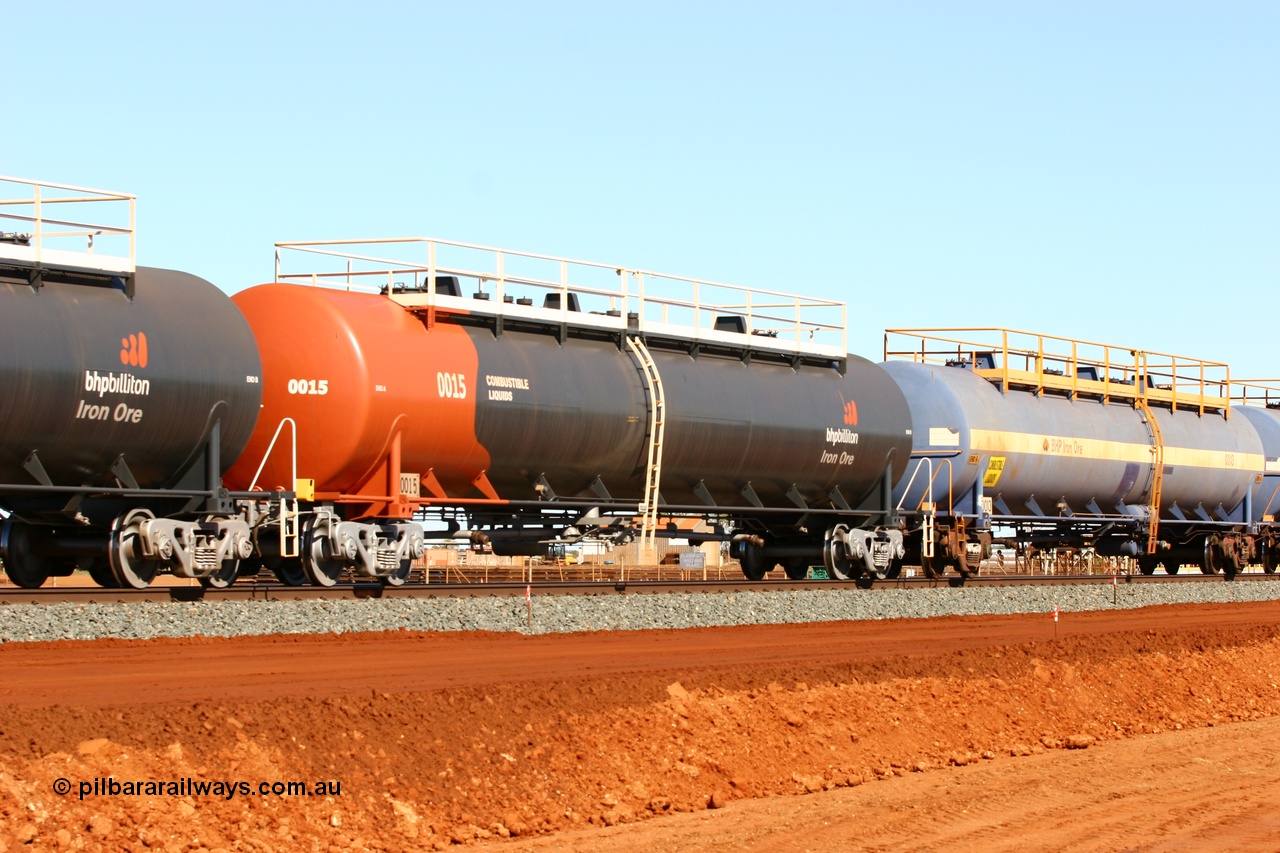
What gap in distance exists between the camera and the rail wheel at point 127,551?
2055 cm

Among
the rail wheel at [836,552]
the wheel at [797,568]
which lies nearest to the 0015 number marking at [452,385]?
the rail wheel at [836,552]

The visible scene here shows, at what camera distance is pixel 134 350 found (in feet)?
65.8

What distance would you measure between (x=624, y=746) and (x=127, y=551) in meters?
9.52

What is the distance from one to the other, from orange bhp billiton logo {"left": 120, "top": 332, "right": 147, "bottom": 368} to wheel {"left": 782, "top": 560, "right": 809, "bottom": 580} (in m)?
15.9

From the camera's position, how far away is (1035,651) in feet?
67.2

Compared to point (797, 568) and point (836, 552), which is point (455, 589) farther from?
point (797, 568)

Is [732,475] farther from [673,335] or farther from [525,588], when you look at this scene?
[525,588]

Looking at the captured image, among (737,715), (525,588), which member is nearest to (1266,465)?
(525,588)

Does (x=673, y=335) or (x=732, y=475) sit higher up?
(x=673, y=335)

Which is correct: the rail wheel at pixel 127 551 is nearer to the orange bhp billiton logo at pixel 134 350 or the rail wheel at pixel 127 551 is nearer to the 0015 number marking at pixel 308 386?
the orange bhp billiton logo at pixel 134 350

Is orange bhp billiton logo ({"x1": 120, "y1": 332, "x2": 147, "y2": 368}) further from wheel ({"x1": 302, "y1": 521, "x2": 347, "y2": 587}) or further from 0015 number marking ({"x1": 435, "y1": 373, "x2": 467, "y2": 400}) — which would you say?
0015 number marking ({"x1": 435, "y1": 373, "x2": 467, "y2": 400})

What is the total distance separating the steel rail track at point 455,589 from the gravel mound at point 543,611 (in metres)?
0.64

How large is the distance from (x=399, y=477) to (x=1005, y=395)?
15.5 meters

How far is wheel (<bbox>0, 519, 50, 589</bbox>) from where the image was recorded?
21375 millimetres
